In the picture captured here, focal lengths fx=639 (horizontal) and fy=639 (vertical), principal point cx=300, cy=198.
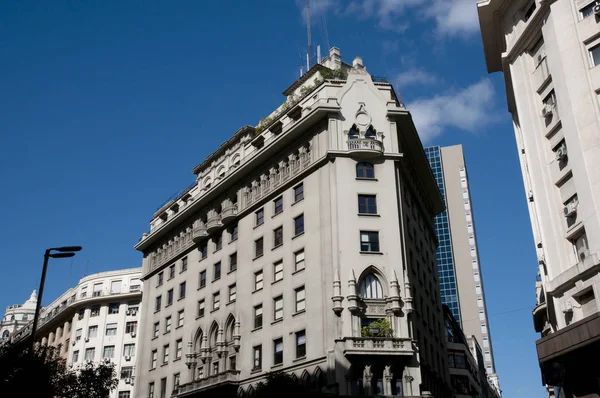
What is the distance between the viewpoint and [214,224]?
56.8m

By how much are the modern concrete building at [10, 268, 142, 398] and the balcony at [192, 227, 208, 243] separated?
27899mm

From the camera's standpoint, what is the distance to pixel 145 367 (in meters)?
60.5

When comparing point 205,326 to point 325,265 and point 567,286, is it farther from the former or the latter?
point 567,286

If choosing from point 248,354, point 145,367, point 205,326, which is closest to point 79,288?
point 145,367

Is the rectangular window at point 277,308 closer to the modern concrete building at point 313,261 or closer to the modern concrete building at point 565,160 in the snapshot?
the modern concrete building at point 313,261

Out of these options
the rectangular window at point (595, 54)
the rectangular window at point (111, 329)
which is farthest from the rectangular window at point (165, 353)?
the rectangular window at point (595, 54)

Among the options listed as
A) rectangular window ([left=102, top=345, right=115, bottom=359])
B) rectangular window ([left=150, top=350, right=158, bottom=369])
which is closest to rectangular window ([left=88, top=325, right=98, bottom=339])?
rectangular window ([left=102, top=345, right=115, bottom=359])


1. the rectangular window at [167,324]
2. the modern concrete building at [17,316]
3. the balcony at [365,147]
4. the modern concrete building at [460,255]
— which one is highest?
the modern concrete building at [460,255]

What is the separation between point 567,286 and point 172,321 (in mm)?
36889

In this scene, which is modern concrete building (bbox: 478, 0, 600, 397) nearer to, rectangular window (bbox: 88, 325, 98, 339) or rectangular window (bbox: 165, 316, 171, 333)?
rectangular window (bbox: 165, 316, 171, 333)

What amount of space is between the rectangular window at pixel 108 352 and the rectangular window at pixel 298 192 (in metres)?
43.6

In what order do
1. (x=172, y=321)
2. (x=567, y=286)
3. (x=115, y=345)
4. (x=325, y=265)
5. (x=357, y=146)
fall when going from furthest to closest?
(x=115, y=345)
(x=172, y=321)
(x=357, y=146)
(x=325, y=265)
(x=567, y=286)

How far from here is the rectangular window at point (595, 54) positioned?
34.9m

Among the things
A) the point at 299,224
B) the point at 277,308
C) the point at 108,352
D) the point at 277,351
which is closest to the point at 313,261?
the point at 299,224
